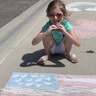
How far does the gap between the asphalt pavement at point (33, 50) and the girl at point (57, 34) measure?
127 mm

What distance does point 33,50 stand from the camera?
560 cm

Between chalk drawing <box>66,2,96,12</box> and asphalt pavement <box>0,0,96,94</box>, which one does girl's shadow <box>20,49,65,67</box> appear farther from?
chalk drawing <box>66,2,96,12</box>

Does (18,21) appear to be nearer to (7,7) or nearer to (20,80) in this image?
(7,7)

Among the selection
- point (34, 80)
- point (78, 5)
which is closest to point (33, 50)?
point (34, 80)

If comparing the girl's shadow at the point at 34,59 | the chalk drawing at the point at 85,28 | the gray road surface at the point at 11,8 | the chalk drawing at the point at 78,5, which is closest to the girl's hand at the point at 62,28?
the girl's shadow at the point at 34,59

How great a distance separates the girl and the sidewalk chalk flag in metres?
0.55

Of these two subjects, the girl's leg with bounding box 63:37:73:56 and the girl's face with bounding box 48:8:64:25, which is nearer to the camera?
the girl's face with bounding box 48:8:64:25

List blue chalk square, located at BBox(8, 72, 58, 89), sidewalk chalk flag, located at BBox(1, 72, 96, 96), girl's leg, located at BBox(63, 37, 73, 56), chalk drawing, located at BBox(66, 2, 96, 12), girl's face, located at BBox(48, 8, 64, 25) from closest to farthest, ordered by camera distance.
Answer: sidewalk chalk flag, located at BBox(1, 72, 96, 96), blue chalk square, located at BBox(8, 72, 58, 89), girl's face, located at BBox(48, 8, 64, 25), girl's leg, located at BBox(63, 37, 73, 56), chalk drawing, located at BBox(66, 2, 96, 12)

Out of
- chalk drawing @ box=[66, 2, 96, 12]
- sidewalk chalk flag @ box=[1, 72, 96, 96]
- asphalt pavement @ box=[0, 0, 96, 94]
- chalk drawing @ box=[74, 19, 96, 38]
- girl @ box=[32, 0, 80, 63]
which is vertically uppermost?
girl @ box=[32, 0, 80, 63]

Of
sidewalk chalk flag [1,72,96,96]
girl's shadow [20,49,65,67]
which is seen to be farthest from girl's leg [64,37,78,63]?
sidewalk chalk flag [1,72,96,96]

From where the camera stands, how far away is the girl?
4818 mm

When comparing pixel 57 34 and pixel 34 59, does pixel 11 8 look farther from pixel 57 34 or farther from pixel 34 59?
pixel 57 34

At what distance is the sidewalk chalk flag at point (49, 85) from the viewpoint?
3998mm

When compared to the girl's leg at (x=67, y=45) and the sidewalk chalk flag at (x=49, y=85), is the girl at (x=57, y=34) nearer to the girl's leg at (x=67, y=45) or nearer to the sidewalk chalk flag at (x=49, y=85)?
the girl's leg at (x=67, y=45)
